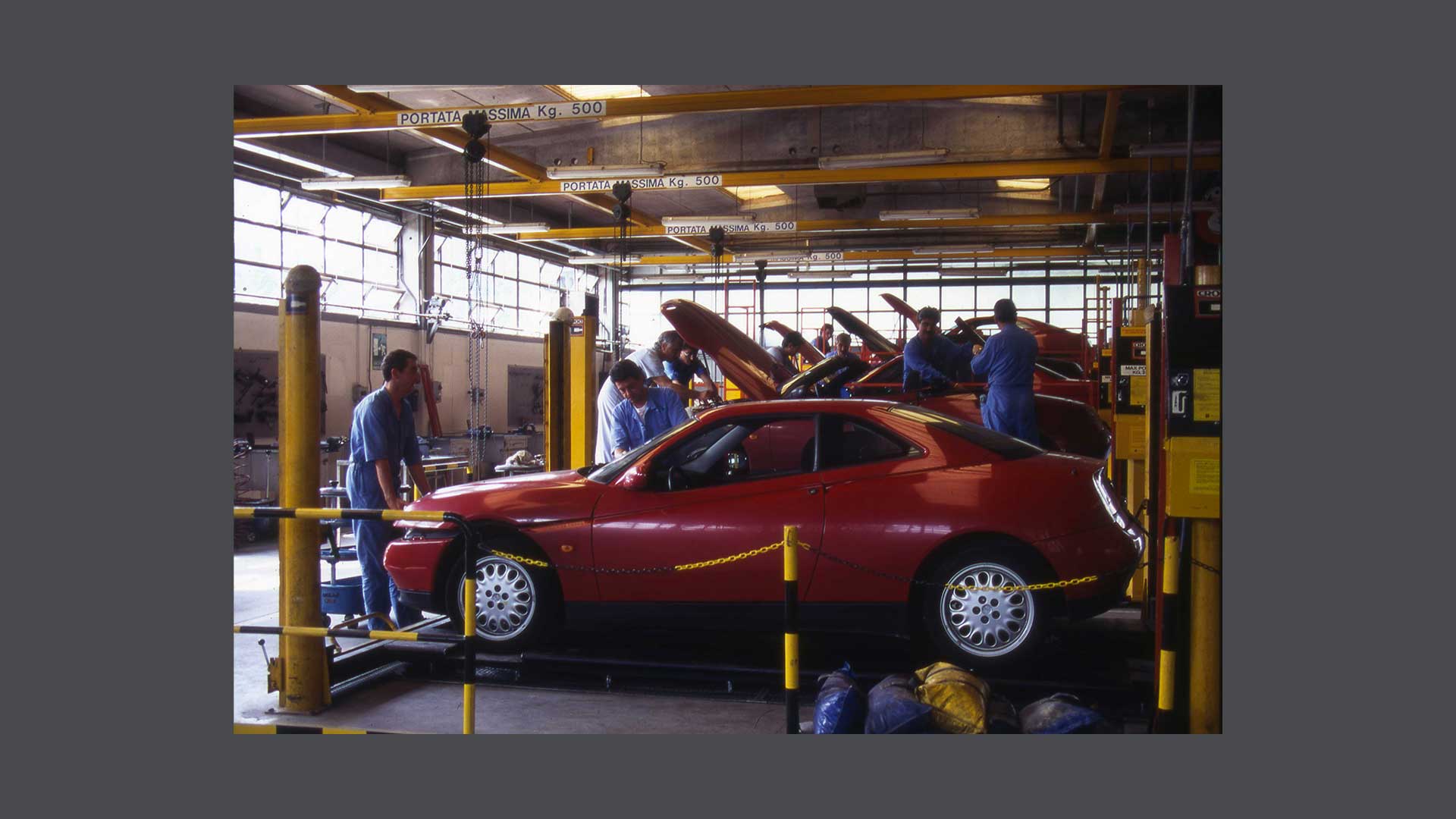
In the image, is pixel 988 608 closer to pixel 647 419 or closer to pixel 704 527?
pixel 704 527

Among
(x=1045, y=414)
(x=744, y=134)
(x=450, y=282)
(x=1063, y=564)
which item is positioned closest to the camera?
(x=1063, y=564)

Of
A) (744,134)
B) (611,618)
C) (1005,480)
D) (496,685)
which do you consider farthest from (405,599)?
(744,134)

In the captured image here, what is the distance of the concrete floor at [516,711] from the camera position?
4938 millimetres

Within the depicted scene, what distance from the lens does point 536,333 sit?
25406 mm

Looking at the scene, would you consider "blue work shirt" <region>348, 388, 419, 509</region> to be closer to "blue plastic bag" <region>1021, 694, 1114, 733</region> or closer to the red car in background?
the red car in background

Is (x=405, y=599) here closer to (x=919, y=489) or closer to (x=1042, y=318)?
(x=919, y=489)

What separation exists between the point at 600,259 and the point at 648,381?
17.8 metres

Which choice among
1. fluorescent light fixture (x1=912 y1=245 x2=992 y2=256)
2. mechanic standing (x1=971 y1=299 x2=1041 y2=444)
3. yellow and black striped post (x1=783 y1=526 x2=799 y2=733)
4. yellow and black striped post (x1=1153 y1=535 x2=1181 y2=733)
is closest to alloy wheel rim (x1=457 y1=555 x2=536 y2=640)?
yellow and black striped post (x1=783 y1=526 x2=799 y2=733)

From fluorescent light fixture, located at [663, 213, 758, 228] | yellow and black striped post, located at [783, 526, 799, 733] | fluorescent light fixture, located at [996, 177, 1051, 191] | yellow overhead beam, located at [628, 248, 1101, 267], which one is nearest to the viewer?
yellow and black striped post, located at [783, 526, 799, 733]

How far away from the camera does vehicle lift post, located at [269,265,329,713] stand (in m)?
5.01

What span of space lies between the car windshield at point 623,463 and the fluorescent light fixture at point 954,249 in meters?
15.5

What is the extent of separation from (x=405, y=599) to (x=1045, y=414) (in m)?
5.91


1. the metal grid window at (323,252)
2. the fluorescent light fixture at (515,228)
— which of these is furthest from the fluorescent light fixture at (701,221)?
the metal grid window at (323,252)

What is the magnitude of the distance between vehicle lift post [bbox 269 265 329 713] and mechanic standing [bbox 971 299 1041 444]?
5.45m
